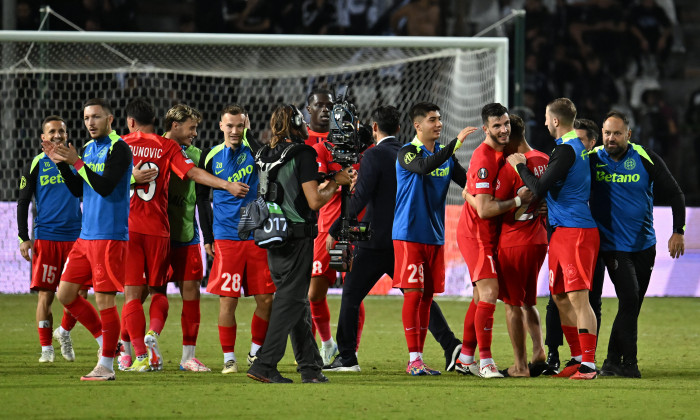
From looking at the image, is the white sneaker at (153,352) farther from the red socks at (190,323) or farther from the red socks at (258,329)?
the red socks at (258,329)

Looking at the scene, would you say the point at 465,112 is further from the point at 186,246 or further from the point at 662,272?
the point at 186,246

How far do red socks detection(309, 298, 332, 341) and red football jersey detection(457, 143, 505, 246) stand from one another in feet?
4.80

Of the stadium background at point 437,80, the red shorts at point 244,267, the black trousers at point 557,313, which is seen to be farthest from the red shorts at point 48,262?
the stadium background at point 437,80

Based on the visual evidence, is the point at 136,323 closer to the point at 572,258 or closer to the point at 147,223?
the point at 147,223

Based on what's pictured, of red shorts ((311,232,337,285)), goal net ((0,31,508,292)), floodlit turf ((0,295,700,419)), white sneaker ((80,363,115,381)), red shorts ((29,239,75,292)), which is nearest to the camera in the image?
floodlit turf ((0,295,700,419))

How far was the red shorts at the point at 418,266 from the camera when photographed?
740 cm

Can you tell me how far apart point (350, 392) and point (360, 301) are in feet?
4.96

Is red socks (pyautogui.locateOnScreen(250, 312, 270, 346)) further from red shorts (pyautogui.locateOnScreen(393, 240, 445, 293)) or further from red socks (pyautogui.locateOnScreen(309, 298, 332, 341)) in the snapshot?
red shorts (pyautogui.locateOnScreen(393, 240, 445, 293))

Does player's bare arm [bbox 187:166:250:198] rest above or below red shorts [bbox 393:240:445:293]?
above

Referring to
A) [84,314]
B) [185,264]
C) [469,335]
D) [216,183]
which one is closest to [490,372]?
[469,335]

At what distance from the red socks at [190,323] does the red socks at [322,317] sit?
1.02m

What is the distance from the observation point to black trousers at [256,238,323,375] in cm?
666

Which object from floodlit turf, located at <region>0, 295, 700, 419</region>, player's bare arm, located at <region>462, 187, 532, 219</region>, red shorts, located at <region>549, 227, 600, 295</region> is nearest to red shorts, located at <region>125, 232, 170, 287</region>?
floodlit turf, located at <region>0, 295, 700, 419</region>

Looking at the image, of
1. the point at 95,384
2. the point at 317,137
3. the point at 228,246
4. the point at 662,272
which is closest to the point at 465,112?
the point at 662,272
